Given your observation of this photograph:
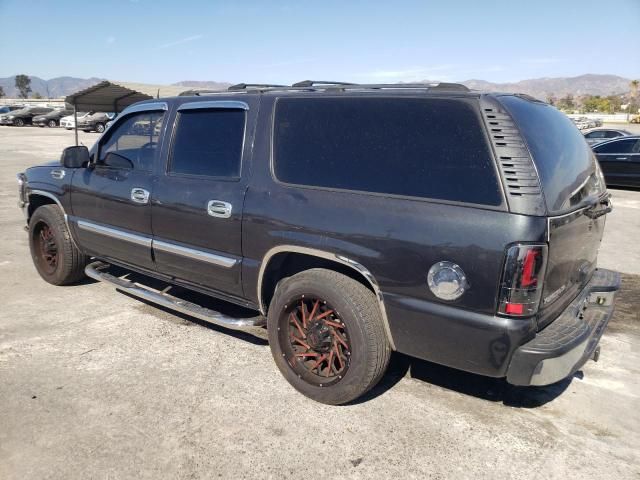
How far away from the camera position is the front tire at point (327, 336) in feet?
9.56

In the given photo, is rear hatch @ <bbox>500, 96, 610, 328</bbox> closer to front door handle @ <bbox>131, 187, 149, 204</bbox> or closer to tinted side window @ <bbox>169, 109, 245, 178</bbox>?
tinted side window @ <bbox>169, 109, 245, 178</bbox>

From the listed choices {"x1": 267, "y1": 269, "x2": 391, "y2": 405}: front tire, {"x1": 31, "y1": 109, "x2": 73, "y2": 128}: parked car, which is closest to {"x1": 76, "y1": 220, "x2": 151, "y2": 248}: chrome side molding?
{"x1": 267, "y1": 269, "x2": 391, "y2": 405}: front tire

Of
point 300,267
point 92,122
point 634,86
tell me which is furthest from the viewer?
point 634,86

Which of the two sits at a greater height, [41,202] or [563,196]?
[563,196]

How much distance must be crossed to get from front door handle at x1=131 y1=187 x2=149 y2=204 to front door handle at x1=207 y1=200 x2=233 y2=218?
0.72 m

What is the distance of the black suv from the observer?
2516 mm

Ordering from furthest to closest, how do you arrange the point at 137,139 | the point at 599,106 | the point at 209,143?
the point at 599,106 → the point at 137,139 → the point at 209,143

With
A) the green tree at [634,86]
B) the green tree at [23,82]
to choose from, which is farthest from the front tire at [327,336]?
the green tree at [23,82]

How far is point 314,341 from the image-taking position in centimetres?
316

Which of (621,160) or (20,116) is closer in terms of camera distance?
(621,160)

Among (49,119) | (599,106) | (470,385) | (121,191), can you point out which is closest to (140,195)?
(121,191)

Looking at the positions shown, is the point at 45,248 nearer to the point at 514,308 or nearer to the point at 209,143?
the point at 209,143

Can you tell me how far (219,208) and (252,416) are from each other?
1377mm

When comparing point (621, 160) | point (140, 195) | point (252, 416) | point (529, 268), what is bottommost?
point (252, 416)
